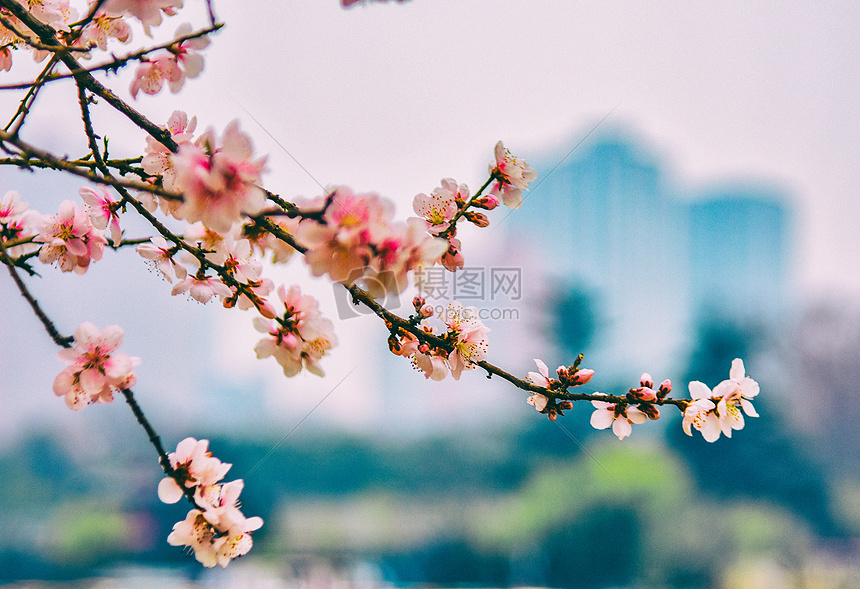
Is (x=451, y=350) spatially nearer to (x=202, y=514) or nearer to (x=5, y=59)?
(x=202, y=514)

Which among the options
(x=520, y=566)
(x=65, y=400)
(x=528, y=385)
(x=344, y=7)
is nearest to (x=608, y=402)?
(x=528, y=385)

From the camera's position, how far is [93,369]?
61 cm

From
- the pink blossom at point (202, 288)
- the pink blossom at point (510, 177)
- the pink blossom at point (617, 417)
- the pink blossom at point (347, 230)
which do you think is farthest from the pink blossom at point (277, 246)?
the pink blossom at point (617, 417)

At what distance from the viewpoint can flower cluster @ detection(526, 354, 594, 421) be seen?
2.06 ft

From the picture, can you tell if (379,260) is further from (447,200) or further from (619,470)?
(619,470)

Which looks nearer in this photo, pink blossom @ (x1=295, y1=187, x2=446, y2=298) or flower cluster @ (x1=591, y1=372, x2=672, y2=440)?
pink blossom @ (x1=295, y1=187, x2=446, y2=298)

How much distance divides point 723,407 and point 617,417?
131 mm

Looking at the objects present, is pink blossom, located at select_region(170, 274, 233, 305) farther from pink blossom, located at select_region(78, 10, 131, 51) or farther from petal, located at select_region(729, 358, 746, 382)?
petal, located at select_region(729, 358, 746, 382)

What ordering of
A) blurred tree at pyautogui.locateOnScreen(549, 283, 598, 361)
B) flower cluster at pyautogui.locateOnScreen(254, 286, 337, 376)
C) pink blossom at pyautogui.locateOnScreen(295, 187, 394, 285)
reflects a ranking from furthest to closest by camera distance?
blurred tree at pyautogui.locateOnScreen(549, 283, 598, 361), flower cluster at pyautogui.locateOnScreen(254, 286, 337, 376), pink blossom at pyautogui.locateOnScreen(295, 187, 394, 285)

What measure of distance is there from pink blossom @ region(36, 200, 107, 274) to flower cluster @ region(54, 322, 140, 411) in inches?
6.3

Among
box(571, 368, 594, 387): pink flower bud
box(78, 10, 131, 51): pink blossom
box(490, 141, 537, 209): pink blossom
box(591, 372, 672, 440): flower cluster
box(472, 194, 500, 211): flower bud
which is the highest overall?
box(78, 10, 131, 51): pink blossom

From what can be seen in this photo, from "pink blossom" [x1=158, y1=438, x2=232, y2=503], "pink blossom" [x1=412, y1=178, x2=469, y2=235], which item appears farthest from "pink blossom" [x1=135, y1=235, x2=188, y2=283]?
"pink blossom" [x1=412, y1=178, x2=469, y2=235]

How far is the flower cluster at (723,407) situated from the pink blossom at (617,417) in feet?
0.23

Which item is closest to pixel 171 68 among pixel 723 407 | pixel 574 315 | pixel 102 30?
pixel 102 30
